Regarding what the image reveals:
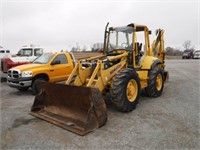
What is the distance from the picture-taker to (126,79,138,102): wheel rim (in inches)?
240

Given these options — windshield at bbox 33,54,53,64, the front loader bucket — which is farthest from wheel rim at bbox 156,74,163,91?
windshield at bbox 33,54,53,64

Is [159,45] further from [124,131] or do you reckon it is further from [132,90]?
[124,131]

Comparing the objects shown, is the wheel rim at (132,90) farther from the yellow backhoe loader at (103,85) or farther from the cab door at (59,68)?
the cab door at (59,68)

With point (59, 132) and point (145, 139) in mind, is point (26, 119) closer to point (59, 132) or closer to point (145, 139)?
point (59, 132)

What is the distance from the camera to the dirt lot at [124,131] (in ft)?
13.5

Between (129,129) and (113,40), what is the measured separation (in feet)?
12.0

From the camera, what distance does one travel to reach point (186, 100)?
7270mm

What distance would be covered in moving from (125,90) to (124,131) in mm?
1328

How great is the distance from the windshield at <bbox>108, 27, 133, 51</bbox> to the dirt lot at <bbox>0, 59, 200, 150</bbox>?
211cm

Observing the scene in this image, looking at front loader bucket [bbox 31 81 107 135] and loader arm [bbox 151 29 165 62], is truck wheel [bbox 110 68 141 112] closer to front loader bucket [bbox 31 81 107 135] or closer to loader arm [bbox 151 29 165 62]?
front loader bucket [bbox 31 81 107 135]

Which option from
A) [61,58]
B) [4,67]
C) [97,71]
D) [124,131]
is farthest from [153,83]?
[4,67]

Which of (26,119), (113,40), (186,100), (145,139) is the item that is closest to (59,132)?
(26,119)

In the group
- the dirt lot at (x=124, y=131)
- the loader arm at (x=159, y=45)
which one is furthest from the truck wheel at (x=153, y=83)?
the loader arm at (x=159, y=45)

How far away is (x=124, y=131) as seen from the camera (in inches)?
186
